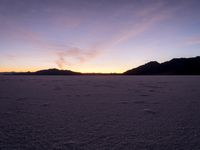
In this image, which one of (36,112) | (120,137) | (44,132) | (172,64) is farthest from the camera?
(172,64)

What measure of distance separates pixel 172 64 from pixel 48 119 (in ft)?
314

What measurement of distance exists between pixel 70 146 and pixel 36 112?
160 cm

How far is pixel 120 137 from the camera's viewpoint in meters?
2.01

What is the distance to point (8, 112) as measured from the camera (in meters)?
3.15

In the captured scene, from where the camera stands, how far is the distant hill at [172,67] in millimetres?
82463

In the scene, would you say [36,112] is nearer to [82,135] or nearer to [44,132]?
[44,132]

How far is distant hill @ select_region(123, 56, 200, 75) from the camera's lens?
271ft

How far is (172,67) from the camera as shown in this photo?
8806 cm

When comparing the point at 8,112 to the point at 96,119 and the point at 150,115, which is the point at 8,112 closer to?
the point at 96,119

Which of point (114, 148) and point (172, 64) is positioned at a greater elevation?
point (172, 64)

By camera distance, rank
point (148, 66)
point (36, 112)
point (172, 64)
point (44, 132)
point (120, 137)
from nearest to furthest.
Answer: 1. point (120, 137)
2. point (44, 132)
3. point (36, 112)
4. point (172, 64)
5. point (148, 66)

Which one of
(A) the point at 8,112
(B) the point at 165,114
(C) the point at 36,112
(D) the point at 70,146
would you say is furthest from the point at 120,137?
(A) the point at 8,112

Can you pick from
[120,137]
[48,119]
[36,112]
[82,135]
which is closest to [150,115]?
[120,137]

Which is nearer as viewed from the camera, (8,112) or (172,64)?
(8,112)
